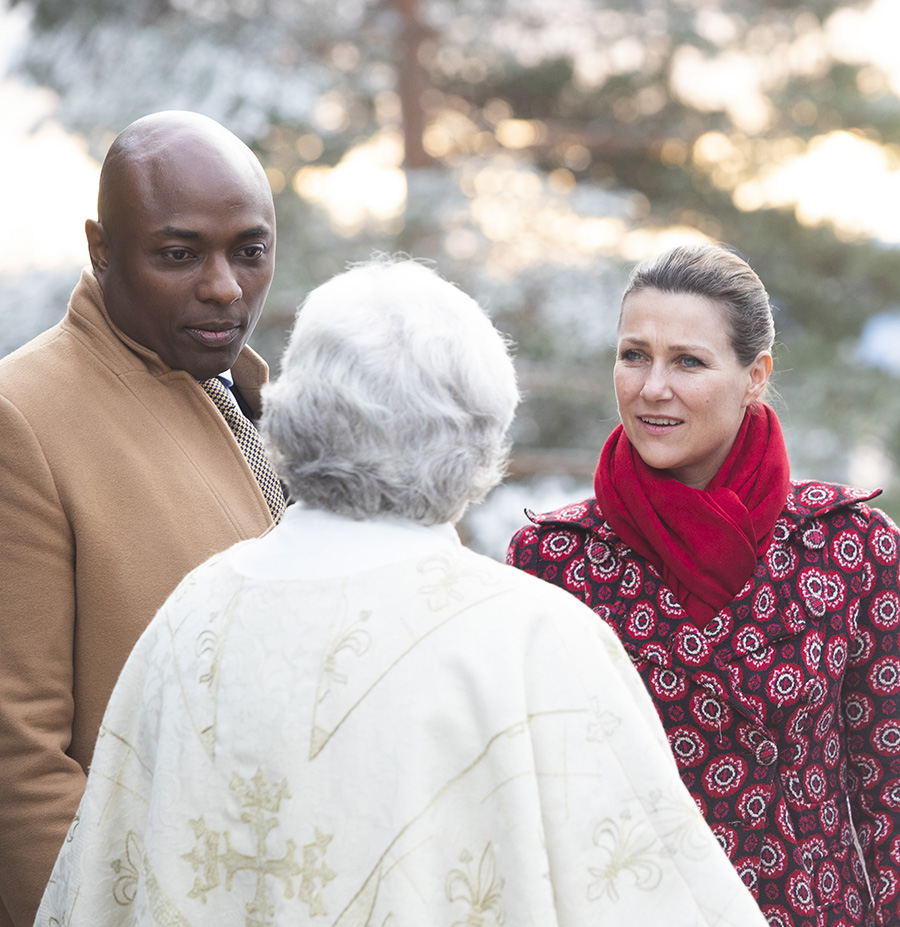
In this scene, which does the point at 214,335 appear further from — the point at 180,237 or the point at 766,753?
the point at 766,753

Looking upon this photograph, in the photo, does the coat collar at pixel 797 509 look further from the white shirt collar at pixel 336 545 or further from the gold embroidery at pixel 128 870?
the gold embroidery at pixel 128 870

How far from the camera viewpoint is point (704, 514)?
2.17m

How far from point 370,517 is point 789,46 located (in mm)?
9075

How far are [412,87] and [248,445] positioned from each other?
7.12 metres

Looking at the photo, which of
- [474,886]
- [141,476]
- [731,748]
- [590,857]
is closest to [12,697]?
[141,476]

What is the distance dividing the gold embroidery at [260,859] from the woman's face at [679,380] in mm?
1111

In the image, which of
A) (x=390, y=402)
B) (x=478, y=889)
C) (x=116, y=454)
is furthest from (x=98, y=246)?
(x=478, y=889)

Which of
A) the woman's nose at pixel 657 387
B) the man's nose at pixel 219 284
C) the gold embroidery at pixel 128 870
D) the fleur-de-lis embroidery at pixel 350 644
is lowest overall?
the gold embroidery at pixel 128 870

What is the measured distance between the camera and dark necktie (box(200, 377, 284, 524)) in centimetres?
228

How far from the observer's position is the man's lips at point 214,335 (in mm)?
2119

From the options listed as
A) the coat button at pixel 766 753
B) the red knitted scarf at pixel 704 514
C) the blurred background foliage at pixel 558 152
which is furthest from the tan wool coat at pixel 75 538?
the blurred background foliage at pixel 558 152

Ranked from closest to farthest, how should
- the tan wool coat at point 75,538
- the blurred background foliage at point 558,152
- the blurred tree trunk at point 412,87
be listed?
the tan wool coat at point 75,538
the blurred background foliage at point 558,152
the blurred tree trunk at point 412,87

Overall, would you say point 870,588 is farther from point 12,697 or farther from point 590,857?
point 12,697

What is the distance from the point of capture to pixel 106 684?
75.5 inches
